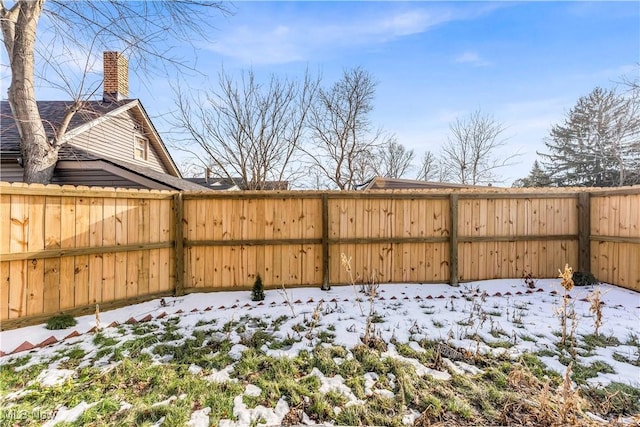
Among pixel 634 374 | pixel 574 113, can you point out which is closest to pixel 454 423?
pixel 634 374

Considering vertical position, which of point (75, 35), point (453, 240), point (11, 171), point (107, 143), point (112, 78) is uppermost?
point (112, 78)

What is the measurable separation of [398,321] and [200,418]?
2.39 m

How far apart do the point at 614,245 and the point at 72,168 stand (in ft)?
37.2

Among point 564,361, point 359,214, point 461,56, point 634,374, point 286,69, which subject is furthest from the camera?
point 286,69

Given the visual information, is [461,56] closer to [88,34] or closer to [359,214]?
[359,214]

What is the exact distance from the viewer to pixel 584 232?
514 cm

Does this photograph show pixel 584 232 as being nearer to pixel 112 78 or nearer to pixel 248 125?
pixel 248 125

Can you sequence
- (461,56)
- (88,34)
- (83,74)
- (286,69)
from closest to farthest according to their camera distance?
1. (88,34)
2. (83,74)
3. (461,56)
4. (286,69)

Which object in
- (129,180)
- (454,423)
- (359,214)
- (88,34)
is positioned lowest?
(454,423)

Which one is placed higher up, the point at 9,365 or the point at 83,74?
the point at 83,74

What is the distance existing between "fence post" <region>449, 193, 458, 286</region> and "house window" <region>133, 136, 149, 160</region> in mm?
9897

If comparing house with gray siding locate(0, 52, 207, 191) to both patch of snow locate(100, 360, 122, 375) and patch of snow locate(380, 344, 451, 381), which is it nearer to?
patch of snow locate(100, 360, 122, 375)

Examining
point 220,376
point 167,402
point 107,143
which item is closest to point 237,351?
point 220,376

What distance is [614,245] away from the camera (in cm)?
475
